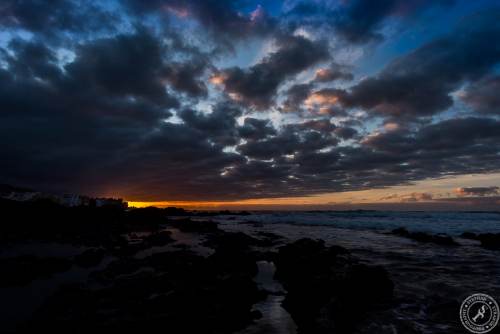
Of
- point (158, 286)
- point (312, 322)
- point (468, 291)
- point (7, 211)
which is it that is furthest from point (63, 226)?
point (468, 291)

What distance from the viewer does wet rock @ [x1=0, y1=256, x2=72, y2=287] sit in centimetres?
1006

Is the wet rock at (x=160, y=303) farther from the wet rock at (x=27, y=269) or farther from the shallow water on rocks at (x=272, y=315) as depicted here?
the wet rock at (x=27, y=269)

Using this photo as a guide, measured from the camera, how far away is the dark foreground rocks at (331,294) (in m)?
7.53

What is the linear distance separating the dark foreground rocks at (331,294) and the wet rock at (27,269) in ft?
29.1

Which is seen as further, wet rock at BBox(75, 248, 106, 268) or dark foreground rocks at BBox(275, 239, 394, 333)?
wet rock at BBox(75, 248, 106, 268)

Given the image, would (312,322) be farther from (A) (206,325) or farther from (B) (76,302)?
(B) (76,302)

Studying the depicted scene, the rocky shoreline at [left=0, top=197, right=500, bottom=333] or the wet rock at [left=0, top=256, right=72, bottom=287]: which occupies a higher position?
the wet rock at [left=0, top=256, right=72, bottom=287]

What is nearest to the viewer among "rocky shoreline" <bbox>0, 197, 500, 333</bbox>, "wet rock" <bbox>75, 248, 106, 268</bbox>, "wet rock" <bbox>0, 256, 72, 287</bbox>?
"rocky shoreline" <bbox>0, 197, 500, 333</bbox>
